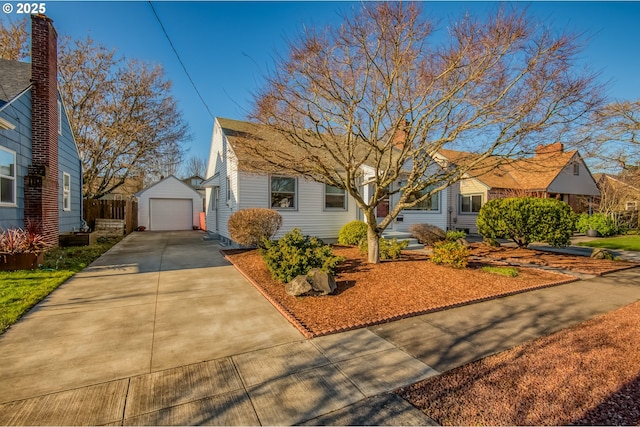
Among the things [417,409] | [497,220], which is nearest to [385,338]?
[417,409]

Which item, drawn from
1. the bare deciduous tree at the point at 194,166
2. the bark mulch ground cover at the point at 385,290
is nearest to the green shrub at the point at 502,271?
the bark mulch ground cover at the point at 385,290

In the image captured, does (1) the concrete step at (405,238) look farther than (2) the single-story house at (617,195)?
No

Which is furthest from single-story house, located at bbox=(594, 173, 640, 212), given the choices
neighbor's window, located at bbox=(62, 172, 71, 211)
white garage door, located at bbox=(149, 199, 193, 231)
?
neighbor's window, located at bbox=(62, 172, 71, 211)

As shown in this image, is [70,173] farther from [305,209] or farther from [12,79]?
[305,209]

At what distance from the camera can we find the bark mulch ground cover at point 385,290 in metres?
4.41

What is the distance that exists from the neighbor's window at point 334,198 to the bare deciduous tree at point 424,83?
18.0ft

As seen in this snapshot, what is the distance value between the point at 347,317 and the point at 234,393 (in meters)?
2.09

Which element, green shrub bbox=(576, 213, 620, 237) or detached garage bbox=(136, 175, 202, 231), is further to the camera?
detached garage bbox=(136, 175, 202, 231)

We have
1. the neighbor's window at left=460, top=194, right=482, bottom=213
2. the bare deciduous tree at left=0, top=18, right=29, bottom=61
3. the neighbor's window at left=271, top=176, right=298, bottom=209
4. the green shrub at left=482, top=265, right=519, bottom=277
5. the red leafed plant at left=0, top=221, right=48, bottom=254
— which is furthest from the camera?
the neighbor's window at left=460, top=194, right=482, bottom=213

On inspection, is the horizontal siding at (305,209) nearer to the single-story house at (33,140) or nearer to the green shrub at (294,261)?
the green shrub at (294,261)

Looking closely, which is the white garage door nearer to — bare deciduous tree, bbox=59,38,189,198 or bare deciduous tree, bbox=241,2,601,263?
bare deciduous tree, bbox=59,38,189,198

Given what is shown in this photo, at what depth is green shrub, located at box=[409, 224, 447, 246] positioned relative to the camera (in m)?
12.3

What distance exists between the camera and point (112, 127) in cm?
1739

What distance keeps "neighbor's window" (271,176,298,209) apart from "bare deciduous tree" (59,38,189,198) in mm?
10971
